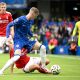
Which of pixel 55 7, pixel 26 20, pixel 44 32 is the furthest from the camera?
pixel 55 7

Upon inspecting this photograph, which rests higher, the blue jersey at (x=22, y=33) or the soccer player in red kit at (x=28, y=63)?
the blue jersey at (x=22, y=33)

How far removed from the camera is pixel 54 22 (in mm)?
39031

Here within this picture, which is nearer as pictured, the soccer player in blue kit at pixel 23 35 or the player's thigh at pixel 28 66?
the soccer player in blue kit at pixel 23 35

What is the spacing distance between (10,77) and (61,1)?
108 ft

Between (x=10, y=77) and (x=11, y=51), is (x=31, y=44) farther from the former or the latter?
(x=10, y=77)

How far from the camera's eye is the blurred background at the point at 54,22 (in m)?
33.5

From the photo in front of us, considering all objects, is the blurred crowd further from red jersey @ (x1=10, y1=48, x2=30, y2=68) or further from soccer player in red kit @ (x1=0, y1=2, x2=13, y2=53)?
red jersey @ (x1=10, y1=48, x2=30, y2=68)

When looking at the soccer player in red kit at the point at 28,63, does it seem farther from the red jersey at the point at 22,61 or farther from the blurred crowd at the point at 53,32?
the blurred crowd at the point at 53,32

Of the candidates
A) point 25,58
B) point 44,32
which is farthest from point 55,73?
point 44,32

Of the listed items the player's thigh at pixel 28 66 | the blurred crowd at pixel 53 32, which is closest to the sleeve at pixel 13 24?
the player's thigh at pixel 28 66

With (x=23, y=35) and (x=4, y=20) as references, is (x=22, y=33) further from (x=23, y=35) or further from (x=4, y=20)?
(x=4, y=20)

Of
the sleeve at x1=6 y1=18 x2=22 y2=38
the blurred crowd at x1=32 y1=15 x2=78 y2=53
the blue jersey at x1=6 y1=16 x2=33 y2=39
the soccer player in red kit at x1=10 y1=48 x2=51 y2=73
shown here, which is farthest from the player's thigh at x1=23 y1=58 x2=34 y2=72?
the blurred crowd at x1=32 y1=15 x2=78 y2=53

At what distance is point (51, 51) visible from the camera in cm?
3331

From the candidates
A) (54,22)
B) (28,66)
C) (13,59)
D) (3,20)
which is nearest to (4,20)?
(3,20)
